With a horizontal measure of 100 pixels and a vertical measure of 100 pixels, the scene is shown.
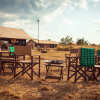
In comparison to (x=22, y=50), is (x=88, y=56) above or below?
below

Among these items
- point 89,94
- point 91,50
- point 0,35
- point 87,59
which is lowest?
point 89,94

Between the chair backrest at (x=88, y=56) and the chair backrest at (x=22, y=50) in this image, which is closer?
the chair backrest at (x=88, y=56)

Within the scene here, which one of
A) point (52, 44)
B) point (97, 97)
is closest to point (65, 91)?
point (97, 97)

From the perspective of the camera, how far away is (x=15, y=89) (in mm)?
4797

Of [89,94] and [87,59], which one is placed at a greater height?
[87,59]

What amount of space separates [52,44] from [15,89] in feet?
170

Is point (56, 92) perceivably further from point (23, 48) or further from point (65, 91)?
point (23, 48)

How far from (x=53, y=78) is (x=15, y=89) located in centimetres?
206

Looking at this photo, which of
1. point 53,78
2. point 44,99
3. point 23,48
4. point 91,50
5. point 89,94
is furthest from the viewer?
point 23,48

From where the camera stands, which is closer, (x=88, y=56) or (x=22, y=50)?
(x=88, y=56)

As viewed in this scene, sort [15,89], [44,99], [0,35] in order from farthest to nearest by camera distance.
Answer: [0,35], [15,89], [44,99]

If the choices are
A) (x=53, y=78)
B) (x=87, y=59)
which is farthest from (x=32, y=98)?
(x=87, y=59)

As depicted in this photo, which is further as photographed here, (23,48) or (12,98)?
(23,48)

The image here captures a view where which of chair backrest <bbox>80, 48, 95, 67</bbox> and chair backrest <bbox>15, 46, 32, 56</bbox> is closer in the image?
chair backrest <bbox>80, 48, 95, 67</bbox>
